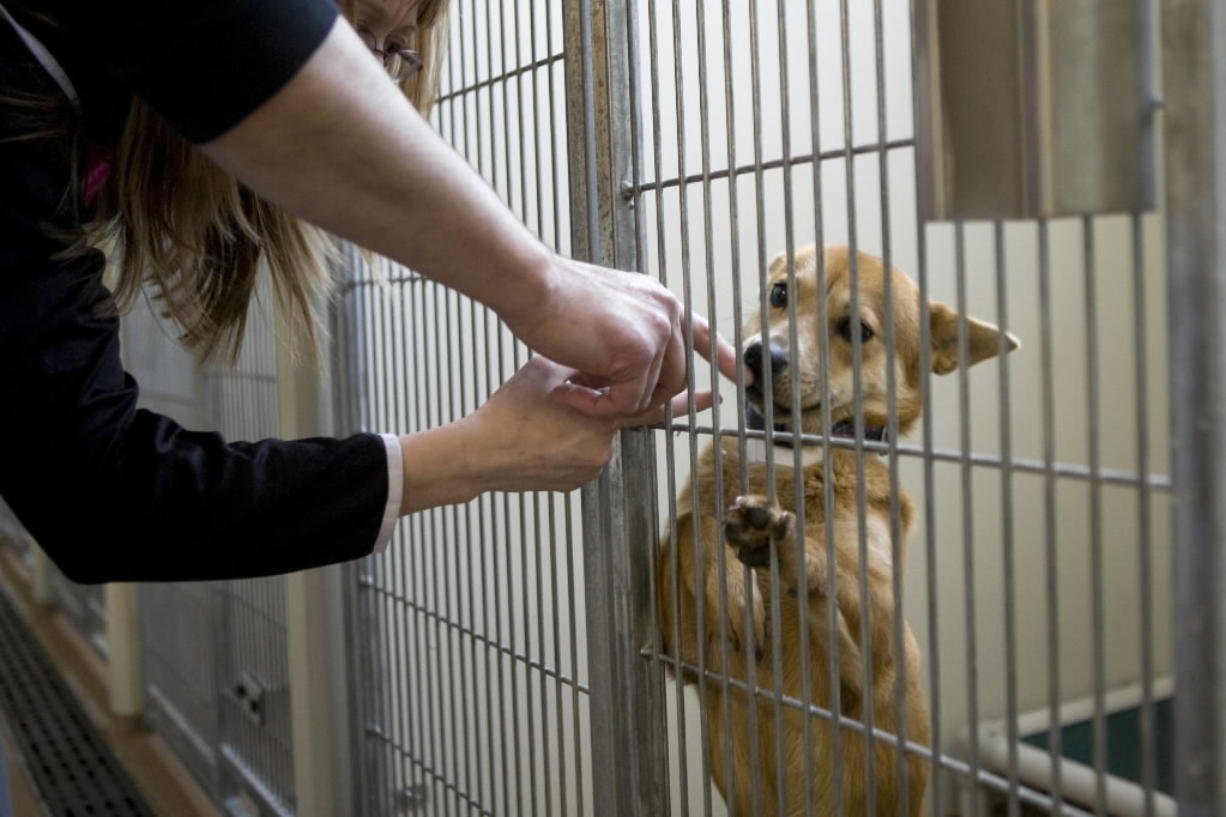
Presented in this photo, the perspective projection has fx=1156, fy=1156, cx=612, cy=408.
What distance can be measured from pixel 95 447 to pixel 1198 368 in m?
0.74

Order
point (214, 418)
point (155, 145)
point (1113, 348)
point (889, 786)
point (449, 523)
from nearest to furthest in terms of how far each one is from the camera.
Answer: point (155, 145) → point (889, 786) → point (449, 523) → point (1113, 348) → point (214, 418)

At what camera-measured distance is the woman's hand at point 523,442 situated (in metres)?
0.99

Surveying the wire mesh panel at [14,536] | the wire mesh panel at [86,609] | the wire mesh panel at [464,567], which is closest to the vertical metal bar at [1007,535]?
the wire mesh panel at [464,567]

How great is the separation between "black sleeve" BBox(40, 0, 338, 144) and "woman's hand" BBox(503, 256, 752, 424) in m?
0.24

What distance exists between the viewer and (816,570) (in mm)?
1213

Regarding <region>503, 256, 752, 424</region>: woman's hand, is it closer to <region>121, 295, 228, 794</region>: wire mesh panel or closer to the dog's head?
the dog's head

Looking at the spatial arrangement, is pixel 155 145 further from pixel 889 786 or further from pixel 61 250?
pixel 889 786

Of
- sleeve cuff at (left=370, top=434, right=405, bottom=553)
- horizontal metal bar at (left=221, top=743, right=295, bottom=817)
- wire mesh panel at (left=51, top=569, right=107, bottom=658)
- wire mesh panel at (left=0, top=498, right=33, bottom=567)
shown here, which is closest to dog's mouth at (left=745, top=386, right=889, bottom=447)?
sleeve cuff at (left=370, top=434, right=405, bottom=553)

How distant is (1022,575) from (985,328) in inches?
46.8

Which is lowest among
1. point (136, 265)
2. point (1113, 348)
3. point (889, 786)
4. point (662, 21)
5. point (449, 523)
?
point (889, 786)

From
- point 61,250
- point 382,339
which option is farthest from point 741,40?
point 61,250

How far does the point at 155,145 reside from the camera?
3.27 feet

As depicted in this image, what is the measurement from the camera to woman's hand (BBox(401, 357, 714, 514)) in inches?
38.9

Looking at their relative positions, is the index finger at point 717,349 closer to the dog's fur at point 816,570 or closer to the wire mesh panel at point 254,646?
the dog's fur at point 816,570
